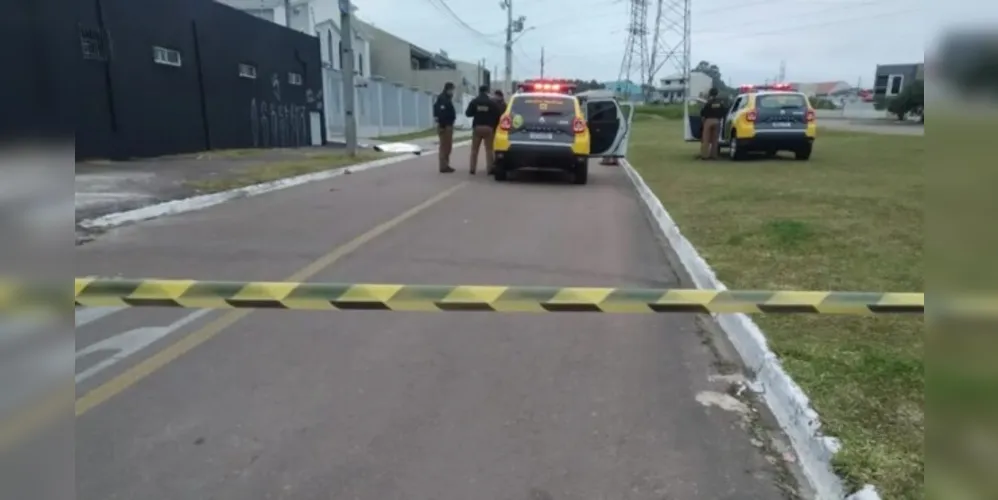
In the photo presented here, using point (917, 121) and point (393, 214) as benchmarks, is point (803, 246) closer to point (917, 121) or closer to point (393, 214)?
point (393, 214)

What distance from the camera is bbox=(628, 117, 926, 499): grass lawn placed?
3.30 metres

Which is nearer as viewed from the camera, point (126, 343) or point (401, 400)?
point (401, 400)

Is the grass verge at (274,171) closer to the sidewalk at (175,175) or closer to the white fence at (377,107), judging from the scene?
the sidewalk at (175,175)

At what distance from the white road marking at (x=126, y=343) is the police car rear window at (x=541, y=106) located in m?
11.0

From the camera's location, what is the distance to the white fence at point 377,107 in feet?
115

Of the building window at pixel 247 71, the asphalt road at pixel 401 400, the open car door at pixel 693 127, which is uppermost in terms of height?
the building window at pixel 247 71

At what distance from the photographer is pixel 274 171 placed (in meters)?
16.6

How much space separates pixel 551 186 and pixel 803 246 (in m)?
7.85

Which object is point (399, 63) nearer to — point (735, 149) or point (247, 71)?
point (247, 71)

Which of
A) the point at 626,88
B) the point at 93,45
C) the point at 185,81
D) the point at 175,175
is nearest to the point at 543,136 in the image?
the point at 175,175

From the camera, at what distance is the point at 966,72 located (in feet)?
4.59

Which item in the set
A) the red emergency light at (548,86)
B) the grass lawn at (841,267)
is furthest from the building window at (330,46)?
the grass lawn at (841,267)

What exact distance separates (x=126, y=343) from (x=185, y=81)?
18500 mm

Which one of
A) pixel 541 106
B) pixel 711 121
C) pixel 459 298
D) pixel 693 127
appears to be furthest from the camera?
pixel 693 127
